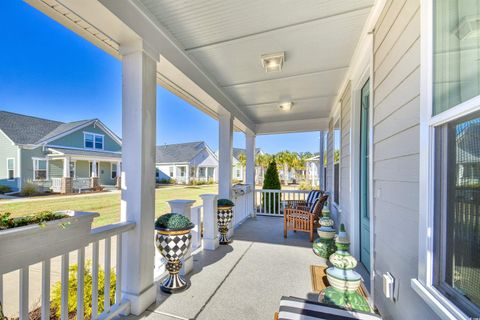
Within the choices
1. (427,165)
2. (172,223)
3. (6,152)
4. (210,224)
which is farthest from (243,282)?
(6,152)

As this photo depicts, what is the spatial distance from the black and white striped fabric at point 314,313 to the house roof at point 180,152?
67.7ft

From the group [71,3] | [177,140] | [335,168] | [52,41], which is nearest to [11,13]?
[71,3]

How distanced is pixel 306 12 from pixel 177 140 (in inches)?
888

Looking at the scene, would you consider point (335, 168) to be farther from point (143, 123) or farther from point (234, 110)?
point (143, 123)

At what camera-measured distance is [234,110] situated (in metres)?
4.57

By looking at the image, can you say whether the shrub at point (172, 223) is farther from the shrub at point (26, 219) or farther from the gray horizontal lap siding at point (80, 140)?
the gray horizontal lap siding at point (80, 140)

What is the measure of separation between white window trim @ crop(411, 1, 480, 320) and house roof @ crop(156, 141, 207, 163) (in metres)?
21.0

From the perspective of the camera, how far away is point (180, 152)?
22.5 m

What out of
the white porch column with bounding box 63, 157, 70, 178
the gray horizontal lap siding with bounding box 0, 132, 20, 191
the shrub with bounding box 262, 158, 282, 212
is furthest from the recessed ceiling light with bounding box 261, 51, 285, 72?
the white porch column with bounding box 63, 157, 70, 178

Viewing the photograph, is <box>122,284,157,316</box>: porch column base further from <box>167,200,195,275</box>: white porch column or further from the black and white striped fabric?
the black and white striped fabric

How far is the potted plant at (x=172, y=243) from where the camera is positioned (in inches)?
88.9

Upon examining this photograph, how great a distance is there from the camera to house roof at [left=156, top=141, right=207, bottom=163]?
2177 centimetres

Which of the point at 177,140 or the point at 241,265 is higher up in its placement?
the point at 177,140

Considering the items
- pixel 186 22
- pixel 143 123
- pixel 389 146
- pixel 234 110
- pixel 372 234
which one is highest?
pixel 186 22
